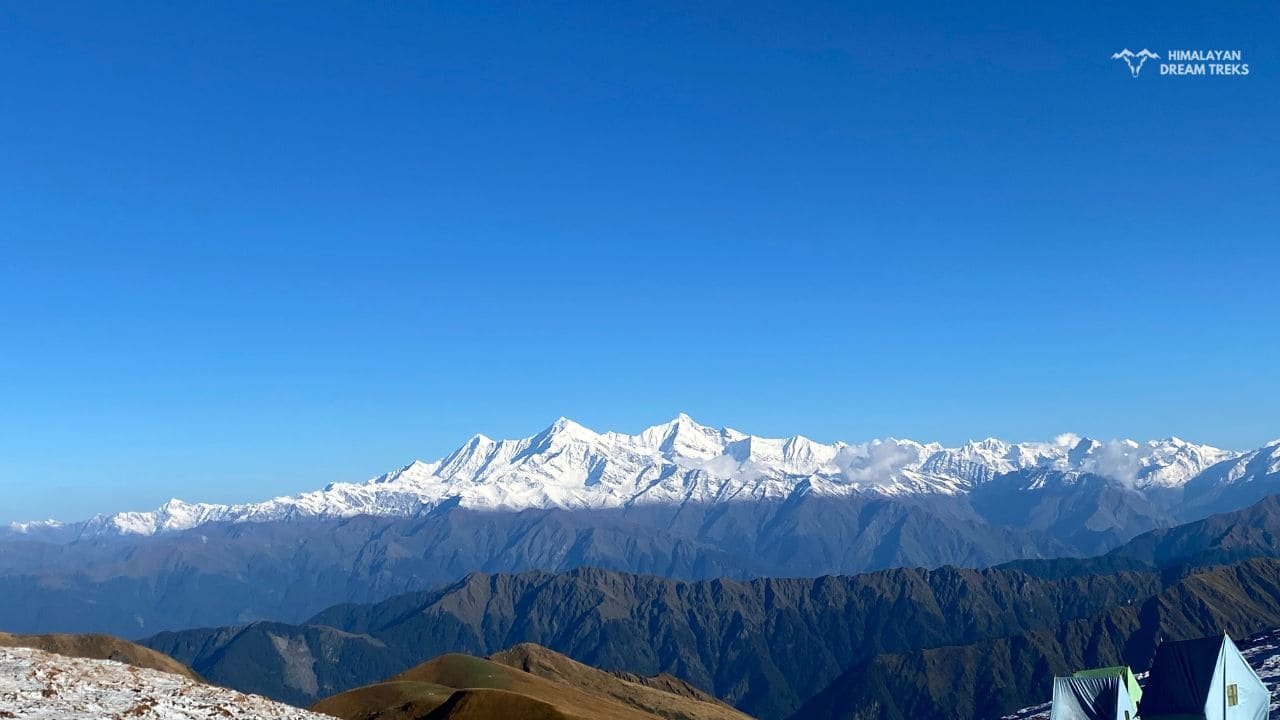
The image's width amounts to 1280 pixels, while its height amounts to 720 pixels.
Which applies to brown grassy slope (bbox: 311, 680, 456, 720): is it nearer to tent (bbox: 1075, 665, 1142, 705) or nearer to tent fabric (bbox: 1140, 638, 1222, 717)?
tent (bbox: 1075, 665, 1142, 705)

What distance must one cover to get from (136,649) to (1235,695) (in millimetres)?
181049

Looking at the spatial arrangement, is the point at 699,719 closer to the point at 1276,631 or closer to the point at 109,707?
the point at 1276,631

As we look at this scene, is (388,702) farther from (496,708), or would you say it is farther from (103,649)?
(103,649)

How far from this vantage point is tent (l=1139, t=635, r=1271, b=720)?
50.9 metres

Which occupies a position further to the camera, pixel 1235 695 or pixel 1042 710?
pixel 1042 710

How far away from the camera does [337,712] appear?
10244cm

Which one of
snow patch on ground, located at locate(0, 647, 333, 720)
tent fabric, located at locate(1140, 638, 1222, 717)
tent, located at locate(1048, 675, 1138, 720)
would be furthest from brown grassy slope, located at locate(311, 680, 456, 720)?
tent fabric, located at locate(1140, 638, 1222, 717)

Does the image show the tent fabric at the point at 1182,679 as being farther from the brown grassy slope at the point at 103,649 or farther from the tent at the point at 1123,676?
the brown grassy slope at the point at 103,649

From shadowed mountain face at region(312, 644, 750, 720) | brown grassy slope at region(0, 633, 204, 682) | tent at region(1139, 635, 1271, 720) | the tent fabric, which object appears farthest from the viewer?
brown grassy slope at region(0, 633, 204, 682)

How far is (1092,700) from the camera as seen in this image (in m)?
53.6

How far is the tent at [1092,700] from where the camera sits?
52.8 m

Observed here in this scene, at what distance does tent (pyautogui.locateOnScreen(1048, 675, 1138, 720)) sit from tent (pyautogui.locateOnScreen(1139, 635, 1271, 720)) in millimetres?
1641

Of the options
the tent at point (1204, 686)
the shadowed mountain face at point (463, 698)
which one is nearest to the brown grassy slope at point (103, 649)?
the shadowed mountain face at point (463, 698)

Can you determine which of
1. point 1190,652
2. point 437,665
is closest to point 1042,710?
point 437,665
